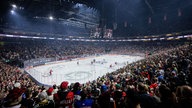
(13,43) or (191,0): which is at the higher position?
(191,0)

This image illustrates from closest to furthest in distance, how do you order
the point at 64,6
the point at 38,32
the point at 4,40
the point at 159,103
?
the point at 159,103 < the point at 64,6 < the point at 4,40 < the point at 38,32

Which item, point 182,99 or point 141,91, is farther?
point 141,91

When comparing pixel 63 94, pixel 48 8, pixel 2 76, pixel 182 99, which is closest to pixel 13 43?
pixel 48 8

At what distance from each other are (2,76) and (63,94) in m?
15.6

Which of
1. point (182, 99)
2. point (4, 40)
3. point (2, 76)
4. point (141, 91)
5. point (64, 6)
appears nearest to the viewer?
point (182, 99)

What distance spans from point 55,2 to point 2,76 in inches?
771

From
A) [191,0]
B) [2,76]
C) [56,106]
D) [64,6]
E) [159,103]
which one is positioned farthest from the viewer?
[191,0]

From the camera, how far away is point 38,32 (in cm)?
4688

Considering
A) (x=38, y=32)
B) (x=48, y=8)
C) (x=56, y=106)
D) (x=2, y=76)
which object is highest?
(x=48, y=8)

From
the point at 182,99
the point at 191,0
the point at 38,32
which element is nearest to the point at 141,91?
the point at 182,99

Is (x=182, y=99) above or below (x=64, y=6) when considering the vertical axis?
below

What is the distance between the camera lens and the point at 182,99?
95.0 inches

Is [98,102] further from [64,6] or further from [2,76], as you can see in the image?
[64,6]

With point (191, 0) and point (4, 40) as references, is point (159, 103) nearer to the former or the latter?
point (4, 40)
